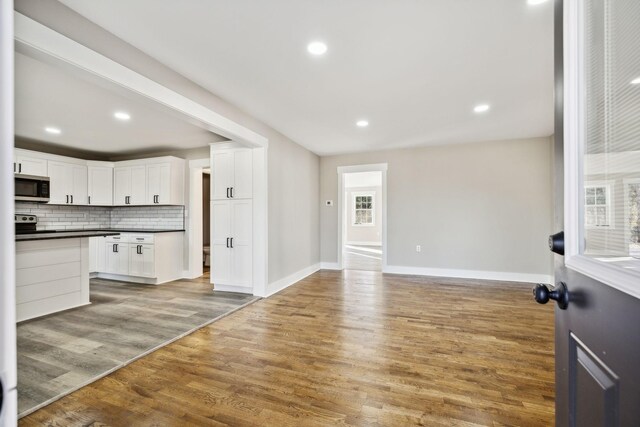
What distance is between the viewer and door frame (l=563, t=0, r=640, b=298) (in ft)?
2.33

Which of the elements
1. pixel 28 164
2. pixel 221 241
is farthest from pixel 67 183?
pixel 221 241

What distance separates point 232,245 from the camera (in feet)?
13.9

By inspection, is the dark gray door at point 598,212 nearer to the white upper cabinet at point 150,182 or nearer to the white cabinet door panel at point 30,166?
the white upper cabinet at point 150,182

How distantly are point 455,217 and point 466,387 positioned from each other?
3799 mm

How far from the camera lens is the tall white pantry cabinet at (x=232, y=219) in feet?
13.5

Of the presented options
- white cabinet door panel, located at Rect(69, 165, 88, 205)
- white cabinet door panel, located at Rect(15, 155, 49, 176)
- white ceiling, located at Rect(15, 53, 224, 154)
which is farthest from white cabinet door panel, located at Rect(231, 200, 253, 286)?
white cabinet door panel, located at Rect(15, 155, 49, 176)

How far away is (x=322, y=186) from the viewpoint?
20.3ft

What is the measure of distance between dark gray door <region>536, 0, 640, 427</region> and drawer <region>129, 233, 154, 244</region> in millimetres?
5404

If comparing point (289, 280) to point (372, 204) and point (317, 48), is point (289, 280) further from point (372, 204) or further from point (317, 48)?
point (372, 204)

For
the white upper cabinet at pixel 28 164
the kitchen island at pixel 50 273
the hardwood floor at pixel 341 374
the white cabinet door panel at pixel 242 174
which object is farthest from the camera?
the white upper cabinet at pixel 28 164

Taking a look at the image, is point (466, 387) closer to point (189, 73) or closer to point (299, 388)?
point (299, 388)

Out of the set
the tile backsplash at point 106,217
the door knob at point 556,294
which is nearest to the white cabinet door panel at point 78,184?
the tile backsplash at point 106,217

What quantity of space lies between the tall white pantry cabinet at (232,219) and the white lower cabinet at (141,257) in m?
1.27

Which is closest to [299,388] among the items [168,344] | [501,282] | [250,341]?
[250,341]
